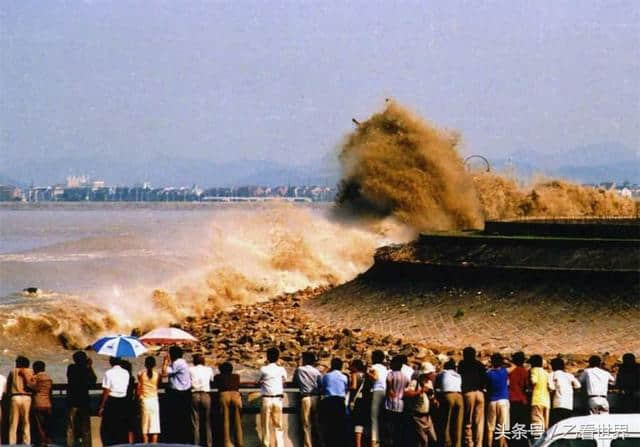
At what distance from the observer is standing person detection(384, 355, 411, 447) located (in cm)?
1580

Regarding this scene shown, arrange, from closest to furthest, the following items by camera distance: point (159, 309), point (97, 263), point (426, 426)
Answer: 1. point (426, 426)
2. point (159, 309)
3. point (97, 263)

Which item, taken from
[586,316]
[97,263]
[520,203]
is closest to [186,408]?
[586,316]

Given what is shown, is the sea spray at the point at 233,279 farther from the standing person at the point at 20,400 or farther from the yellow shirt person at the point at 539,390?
the yellow shirt person at the point at 539,390

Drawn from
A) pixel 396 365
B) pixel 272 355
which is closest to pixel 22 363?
pixel 272 355

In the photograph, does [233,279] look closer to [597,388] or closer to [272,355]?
[272,355]

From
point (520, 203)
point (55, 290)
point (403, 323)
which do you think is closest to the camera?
point (403, 323)

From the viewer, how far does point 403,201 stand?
63.7 meters

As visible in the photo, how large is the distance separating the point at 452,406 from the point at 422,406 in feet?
1.32

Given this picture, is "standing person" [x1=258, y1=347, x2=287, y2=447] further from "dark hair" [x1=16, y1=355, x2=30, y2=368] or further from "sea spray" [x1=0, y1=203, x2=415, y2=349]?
"sea spray" [x1=0, y1=203, x2=415, y2=349]

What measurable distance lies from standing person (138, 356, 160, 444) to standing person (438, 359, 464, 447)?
3.24m

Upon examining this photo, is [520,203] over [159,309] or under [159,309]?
over

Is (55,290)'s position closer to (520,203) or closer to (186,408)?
(520,203)

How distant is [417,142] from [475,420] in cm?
4880

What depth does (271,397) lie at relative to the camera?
1609 cm
